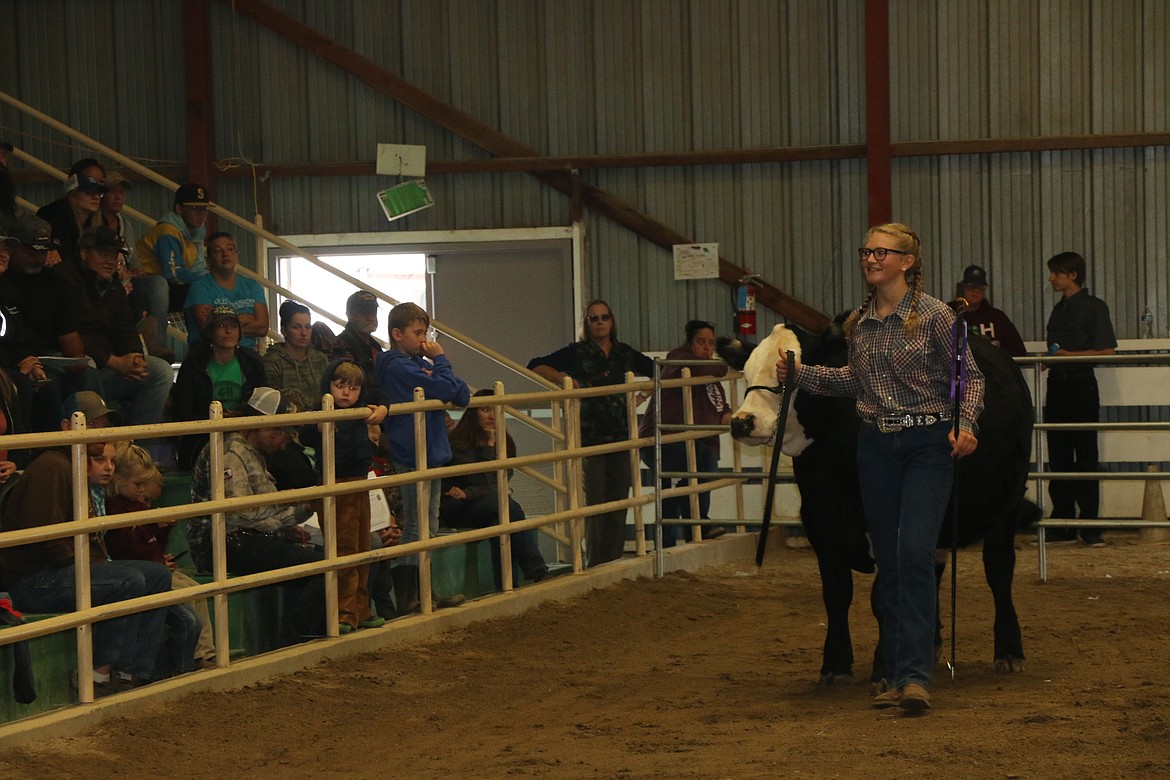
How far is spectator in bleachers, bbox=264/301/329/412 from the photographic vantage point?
9086mm

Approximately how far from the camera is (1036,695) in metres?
5.86

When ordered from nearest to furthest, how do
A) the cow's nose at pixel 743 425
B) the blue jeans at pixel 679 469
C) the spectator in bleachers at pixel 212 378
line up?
the cow's nose at pixel 743 425
the spectator in bleachers at pixel 212 378
the blue jeans at pixel 679 469

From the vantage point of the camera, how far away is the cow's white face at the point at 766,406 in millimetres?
6039

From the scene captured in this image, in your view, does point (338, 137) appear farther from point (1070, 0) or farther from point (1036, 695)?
point (1036, 695)

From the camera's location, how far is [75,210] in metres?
9.39

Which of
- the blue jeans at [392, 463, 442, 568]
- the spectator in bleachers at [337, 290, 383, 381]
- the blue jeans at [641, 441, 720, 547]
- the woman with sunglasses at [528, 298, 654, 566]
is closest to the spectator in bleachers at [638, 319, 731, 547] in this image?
the blue jeans at [641, 441, 720, 547]

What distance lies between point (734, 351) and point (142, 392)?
3.92 metres

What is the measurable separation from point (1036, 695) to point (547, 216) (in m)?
9.36

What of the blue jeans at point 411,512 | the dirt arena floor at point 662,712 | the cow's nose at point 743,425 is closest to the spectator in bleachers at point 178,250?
the blue jeans at point 411,512

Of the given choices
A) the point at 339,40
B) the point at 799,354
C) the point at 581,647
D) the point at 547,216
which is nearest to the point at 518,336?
the point at 547,216

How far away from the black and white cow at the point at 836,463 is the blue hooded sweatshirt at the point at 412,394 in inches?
74.6

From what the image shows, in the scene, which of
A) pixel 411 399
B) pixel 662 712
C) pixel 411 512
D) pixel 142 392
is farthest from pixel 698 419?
pixel 662 712

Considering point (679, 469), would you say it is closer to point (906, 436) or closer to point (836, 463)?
point (836, 463)

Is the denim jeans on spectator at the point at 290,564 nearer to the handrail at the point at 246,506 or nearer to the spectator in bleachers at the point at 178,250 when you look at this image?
the handrail at the point at 246,506
